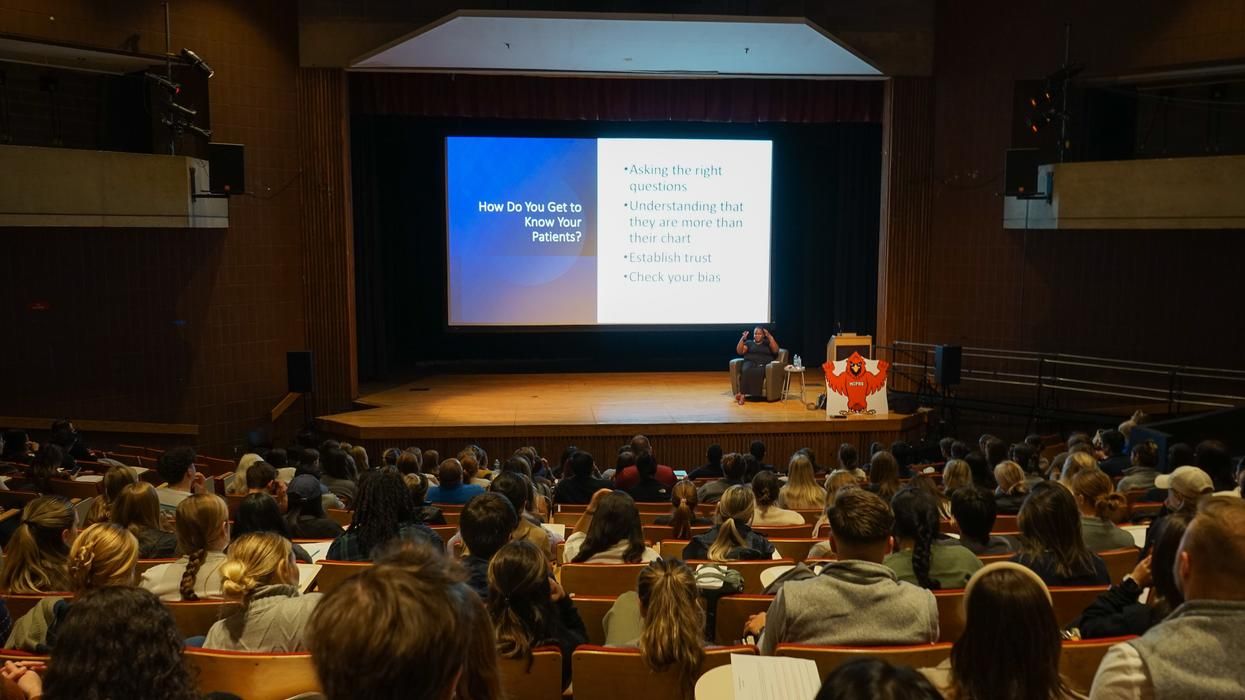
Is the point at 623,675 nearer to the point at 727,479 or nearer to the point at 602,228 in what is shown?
the point at 727,479

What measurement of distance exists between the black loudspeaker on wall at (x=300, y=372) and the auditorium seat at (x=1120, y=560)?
9.20 metres

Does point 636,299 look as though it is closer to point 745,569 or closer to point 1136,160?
point 1136,160

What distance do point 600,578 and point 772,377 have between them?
8233 millimetres

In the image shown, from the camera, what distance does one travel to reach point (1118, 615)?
2971 millimetres

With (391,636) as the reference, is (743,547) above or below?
below

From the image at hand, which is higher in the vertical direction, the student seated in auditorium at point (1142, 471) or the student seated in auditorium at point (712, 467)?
the student seated in auditorium at point (1142, 471)

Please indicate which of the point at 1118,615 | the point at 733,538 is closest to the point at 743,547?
the point at 733,538

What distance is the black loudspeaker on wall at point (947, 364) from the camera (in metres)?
11.4

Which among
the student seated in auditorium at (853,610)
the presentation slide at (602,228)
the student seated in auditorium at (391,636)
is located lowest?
the student seated in auditorium at (853,610)

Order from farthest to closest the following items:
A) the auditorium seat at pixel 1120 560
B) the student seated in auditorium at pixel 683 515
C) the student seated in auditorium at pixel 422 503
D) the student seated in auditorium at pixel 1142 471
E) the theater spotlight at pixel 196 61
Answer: the theater spotlight at pixel 196 61 < the student seated in auditorium at pixel 1142 471 < the student seated in auditorium at pixel 422 503 < the student seated in auditorium at pixel 683 515 < the auditorium seat at pixel 1120 560

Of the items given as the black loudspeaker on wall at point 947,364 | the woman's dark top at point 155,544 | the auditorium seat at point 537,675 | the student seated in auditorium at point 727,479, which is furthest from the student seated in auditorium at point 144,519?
the black loudspeaker on wall at point 947,364

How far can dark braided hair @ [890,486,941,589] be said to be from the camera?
3.61 metres

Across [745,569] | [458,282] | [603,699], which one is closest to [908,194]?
[458,282]

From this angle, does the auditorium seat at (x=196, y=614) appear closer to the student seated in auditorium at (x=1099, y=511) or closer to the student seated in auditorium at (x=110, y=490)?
the student seated in auditorium at (x=110, y=490)
